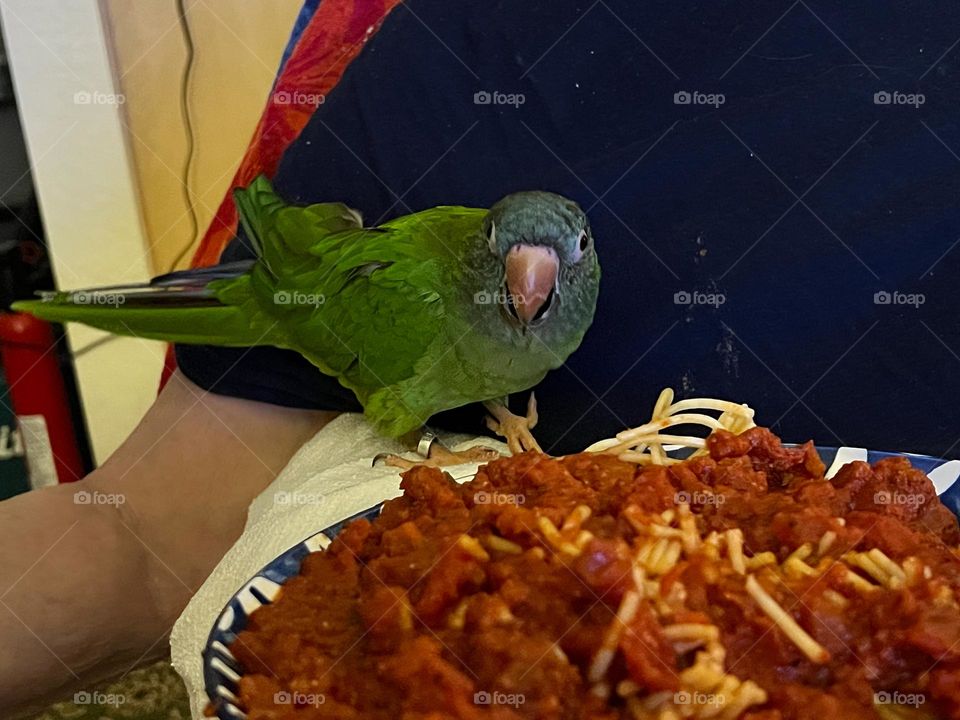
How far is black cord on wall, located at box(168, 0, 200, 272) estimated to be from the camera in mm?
1577

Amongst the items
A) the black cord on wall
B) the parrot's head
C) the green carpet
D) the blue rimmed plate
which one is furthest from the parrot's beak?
the black cord on wall

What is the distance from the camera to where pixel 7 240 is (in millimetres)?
1580

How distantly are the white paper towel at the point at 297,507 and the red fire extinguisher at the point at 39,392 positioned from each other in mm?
912

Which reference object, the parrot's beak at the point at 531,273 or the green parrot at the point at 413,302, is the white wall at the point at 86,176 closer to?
the green parrot at the point at 413,302

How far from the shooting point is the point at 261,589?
1.61ft

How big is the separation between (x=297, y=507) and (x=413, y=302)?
26 cm

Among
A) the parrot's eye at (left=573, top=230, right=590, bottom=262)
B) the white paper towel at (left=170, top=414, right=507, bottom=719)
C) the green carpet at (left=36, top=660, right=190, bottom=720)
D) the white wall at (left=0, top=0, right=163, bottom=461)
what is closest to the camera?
the white paper towel at (left=170, top=414, right=507, bottom=719)

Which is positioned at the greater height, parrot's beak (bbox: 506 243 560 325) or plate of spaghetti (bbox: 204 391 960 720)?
parrot's beak (bbox: 506 243 560 325)

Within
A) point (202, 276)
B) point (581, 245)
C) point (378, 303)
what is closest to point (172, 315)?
point (202, 276)

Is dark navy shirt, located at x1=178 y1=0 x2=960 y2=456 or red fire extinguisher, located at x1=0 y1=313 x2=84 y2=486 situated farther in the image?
red fire extinguisher, located at x1=0 y1=313 x2=84 y2=486

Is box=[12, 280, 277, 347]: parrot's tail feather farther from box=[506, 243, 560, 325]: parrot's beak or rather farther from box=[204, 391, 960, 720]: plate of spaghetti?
box=[204, 391, 960, 720]: plate of spaghetti

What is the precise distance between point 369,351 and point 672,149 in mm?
423

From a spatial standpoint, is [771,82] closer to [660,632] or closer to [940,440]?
[940,440]

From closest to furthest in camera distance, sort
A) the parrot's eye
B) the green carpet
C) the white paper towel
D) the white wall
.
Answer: the white paper towel
the parrot's eye
the green carpet
the white wall
